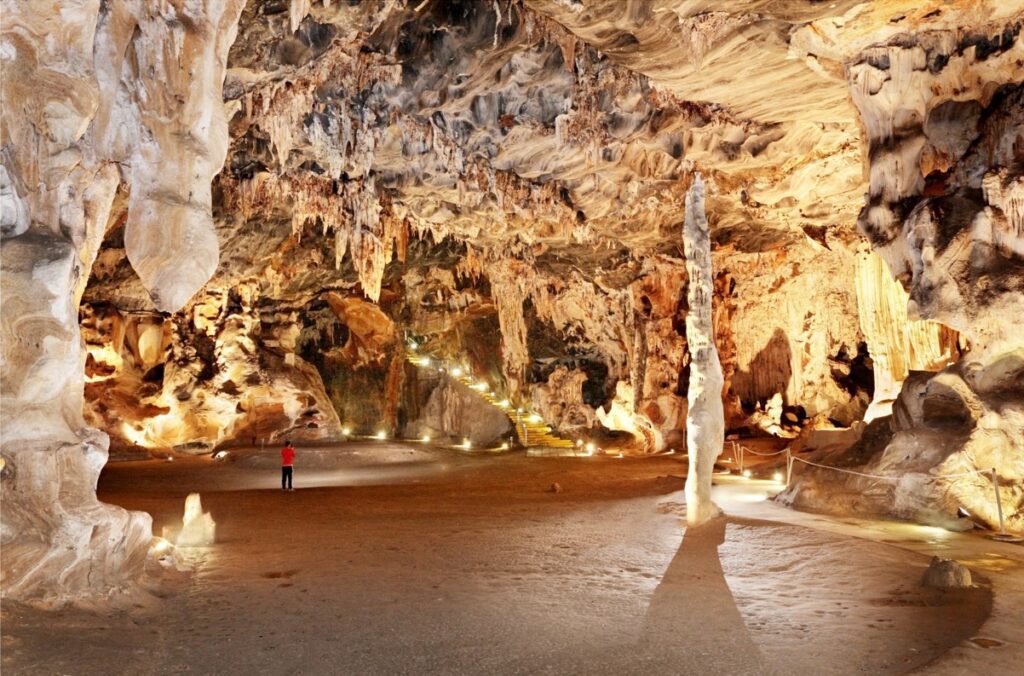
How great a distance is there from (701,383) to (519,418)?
46.9 feet

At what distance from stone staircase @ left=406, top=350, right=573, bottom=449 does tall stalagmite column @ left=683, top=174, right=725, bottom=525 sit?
1260cm

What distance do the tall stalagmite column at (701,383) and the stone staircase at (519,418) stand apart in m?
12.6

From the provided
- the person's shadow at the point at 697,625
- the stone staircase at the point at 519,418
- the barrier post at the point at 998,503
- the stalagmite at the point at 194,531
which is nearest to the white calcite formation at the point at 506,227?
the barrier post at the point at 998,503

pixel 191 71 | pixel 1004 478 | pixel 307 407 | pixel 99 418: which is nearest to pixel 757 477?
pixel 1004 478

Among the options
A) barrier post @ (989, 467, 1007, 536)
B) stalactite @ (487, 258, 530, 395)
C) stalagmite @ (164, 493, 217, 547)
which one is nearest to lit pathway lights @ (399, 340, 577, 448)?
stalactite @ (487, 258, 530, 395)

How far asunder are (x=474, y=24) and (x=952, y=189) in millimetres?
6350

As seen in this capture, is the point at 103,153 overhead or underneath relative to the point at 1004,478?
overhead

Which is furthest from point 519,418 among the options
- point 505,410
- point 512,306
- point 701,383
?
point 701,383

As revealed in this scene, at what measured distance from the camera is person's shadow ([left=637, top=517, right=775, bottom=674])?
3.91m

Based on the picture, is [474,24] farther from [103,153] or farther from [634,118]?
[103,153]

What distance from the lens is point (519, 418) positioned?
22.1m

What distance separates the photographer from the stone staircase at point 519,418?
21.3m

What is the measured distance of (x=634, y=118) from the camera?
10.8 m

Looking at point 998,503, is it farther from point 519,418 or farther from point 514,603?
point 519,418
